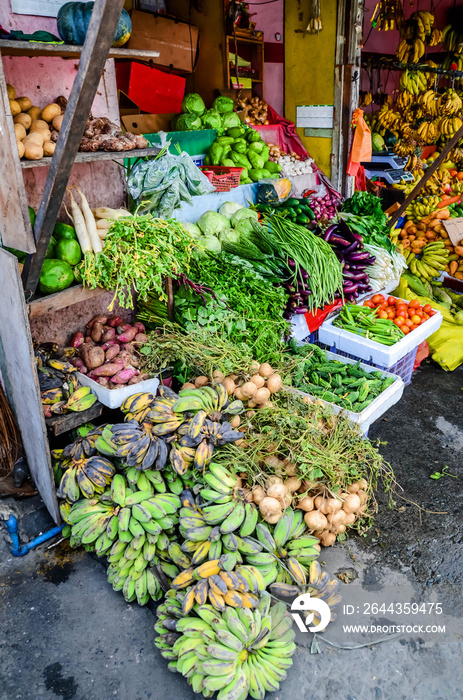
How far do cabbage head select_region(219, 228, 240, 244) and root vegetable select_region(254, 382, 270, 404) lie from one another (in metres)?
1.69

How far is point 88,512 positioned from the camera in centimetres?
260

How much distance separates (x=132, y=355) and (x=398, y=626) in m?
2.13

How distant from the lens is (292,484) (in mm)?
2730

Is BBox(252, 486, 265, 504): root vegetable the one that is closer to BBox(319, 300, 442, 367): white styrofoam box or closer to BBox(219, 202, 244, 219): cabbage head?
BBox(319, 300, 442, 367): white styrofoam box

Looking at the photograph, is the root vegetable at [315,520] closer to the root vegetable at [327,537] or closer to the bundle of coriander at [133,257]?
the root vegetable at [327,537]

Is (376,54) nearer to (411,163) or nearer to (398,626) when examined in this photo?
(411,163)

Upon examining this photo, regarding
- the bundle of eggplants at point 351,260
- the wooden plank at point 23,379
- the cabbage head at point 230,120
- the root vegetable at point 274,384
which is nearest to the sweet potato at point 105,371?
the wooden plank at point 23,379

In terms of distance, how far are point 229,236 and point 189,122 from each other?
6.20 ft

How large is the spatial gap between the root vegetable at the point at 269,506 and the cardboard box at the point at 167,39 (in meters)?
5.55

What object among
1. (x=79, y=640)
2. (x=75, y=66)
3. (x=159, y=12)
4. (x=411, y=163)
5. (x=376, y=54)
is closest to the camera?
(x=79, y=640)

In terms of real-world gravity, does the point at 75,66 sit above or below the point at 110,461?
above

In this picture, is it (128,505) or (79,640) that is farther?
(128,505)

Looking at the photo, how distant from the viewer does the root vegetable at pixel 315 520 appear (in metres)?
2.67

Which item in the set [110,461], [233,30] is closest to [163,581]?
[110,461]
